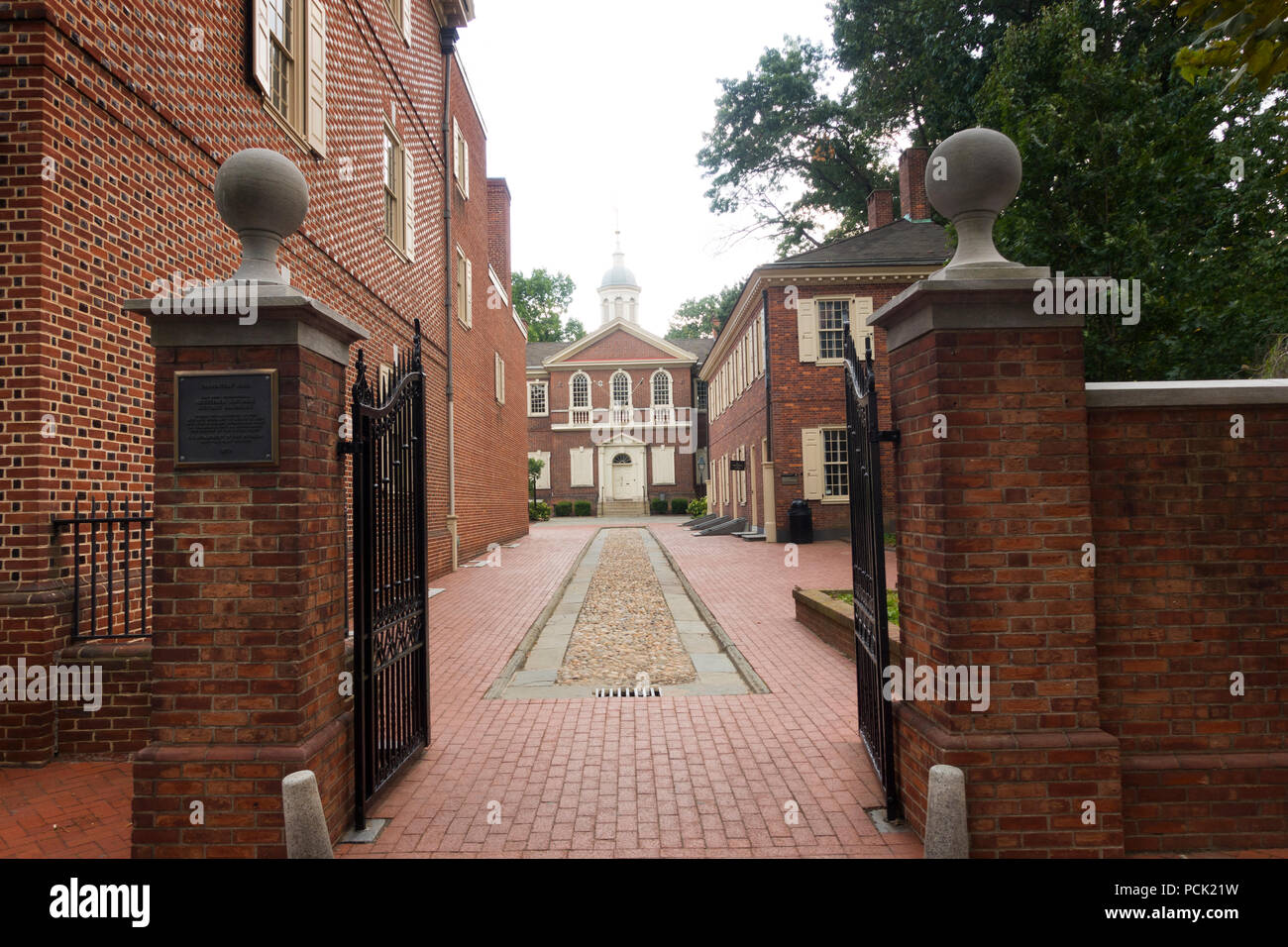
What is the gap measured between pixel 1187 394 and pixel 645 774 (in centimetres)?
335

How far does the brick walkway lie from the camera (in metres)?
3.43

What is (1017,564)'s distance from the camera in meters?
3.14

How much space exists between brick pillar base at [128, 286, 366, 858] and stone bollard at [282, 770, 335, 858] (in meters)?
0.17

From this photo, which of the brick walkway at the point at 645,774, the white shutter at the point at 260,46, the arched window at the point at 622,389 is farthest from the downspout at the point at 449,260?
the arched window at the point at 622,389

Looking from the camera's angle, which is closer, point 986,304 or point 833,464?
point 986,304

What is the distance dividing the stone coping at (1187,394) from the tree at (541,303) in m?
52.6

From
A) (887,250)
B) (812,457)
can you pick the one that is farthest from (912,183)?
(812,457)

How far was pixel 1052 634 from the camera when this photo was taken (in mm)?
3139

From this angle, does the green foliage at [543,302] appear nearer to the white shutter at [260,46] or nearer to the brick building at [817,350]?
the brick building at [817,350]

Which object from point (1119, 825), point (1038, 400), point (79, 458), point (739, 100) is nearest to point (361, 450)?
point (79, 458)

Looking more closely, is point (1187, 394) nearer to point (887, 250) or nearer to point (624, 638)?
point (624, 638)

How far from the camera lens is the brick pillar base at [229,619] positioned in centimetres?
317
